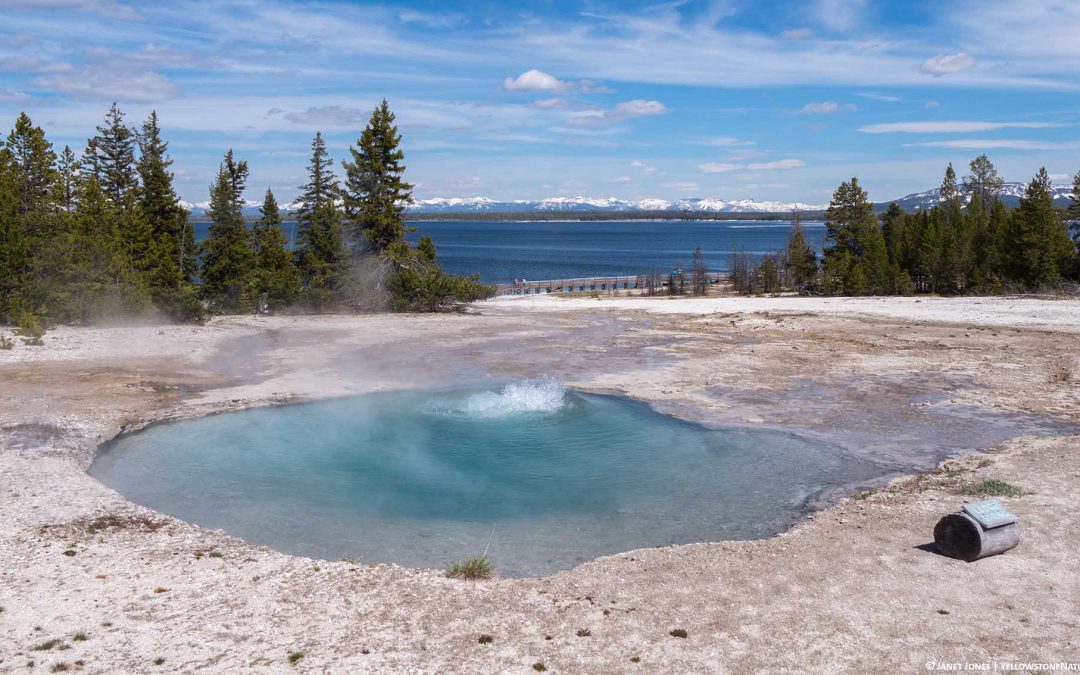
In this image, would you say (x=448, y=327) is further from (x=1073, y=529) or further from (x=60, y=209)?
(x=1073, y=529)

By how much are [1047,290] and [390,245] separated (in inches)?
1491

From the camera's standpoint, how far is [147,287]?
33062 mm

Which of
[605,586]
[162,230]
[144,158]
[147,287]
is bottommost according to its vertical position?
[605,586]

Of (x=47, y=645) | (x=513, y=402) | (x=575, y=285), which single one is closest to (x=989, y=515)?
(x=47, y=645)

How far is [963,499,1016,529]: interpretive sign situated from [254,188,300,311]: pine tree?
36.3m

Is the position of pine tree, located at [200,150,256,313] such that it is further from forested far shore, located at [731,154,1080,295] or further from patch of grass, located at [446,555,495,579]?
forested far shore, located at [731,154,1080,295]

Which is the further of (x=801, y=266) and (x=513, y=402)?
(x=801, y=266)

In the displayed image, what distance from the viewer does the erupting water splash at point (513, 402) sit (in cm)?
1997

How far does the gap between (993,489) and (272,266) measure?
127ft

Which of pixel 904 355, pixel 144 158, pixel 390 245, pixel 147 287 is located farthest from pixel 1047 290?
pixel 144 158

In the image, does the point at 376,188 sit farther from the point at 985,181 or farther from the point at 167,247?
the point at 985,181

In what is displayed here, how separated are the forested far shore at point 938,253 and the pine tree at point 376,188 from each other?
3158 centimetres

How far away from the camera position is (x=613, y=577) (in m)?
9.92

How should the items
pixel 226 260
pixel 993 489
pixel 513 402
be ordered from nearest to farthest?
pixel 993 489, pixel 513 402, pixel 226 260
